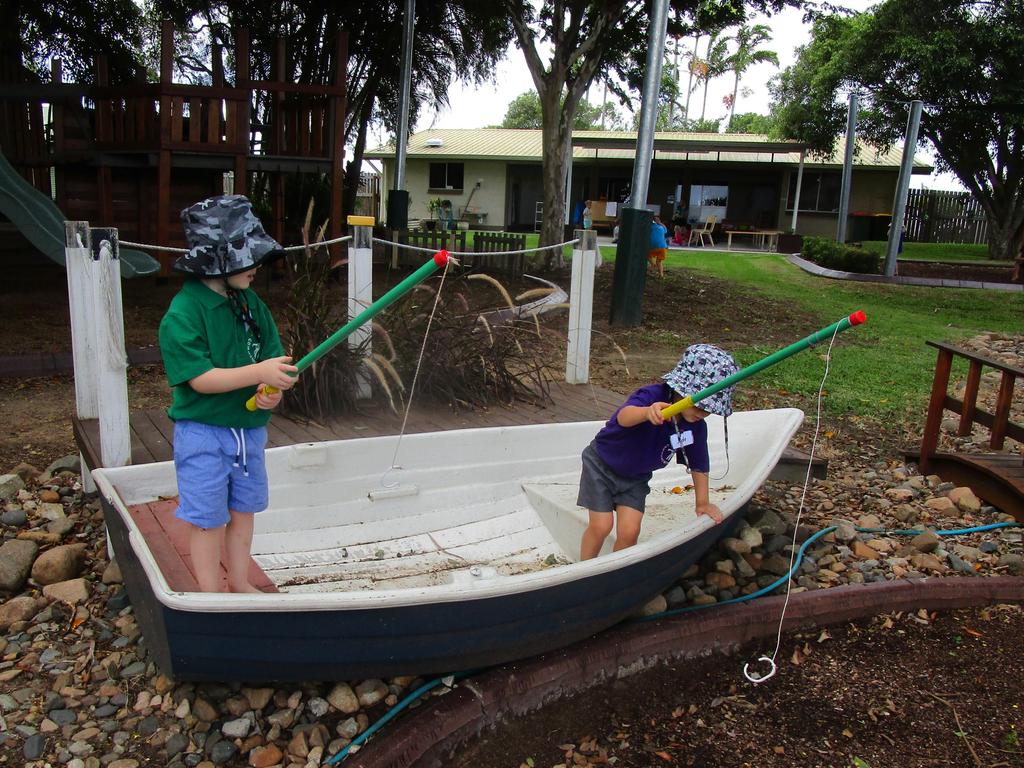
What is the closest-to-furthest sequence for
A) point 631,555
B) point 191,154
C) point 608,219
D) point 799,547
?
point 631,555 < point 799,547 < point 191,154 < point 608,219

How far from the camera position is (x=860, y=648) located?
3660 millimetres

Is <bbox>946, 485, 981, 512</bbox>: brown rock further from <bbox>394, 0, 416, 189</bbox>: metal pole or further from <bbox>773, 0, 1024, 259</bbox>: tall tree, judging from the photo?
<bbox>773, 0, 1024, 259</bbox>: tall tree

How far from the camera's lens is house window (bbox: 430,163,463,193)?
3138cm

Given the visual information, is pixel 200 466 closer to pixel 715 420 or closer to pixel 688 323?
pixel 715 420

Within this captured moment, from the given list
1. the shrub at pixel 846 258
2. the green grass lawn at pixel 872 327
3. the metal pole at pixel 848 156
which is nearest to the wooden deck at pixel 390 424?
the green grass lawn at pixel 872 327

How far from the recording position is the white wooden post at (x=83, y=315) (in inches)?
154

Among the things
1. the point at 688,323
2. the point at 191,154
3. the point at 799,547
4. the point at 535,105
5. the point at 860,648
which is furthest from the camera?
the point at 535,105

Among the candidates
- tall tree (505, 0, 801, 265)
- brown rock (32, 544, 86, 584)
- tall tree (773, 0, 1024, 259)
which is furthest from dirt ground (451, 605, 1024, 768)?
tall tree (773, 0, 1024, 259)

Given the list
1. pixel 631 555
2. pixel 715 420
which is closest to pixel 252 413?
pixel 631 555

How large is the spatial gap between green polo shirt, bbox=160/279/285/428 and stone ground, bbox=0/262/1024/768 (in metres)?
1.03

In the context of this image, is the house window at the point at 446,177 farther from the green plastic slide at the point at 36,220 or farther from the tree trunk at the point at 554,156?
the green plastic slide at the point at 36,220

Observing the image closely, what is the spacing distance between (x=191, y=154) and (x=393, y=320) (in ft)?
15.4

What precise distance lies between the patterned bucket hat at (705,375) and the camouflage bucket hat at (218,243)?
1.49m

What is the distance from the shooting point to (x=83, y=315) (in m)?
4.30
